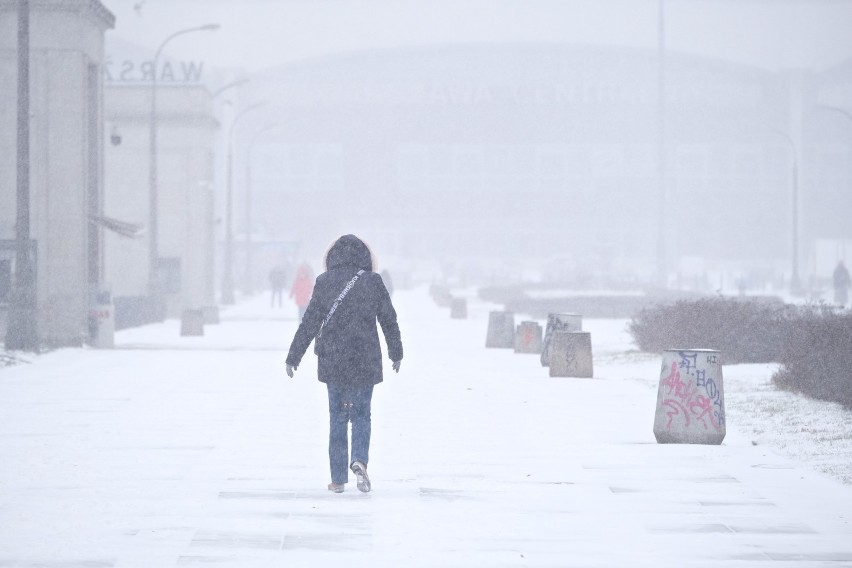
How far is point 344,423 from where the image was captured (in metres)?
10.8

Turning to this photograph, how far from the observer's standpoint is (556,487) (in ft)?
36.7

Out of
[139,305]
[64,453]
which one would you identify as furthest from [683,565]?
[139,305]

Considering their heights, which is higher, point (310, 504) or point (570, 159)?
point (570, 159)

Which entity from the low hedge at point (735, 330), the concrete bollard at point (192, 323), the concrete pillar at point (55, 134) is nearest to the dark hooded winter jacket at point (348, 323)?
the low hedge at point (735, 330)

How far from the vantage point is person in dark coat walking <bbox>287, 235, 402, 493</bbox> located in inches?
423

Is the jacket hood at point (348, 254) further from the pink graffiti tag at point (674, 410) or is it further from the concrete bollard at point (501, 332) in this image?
the concrete bollard at point (501, 332)

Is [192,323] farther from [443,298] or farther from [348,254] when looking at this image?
[348,254]

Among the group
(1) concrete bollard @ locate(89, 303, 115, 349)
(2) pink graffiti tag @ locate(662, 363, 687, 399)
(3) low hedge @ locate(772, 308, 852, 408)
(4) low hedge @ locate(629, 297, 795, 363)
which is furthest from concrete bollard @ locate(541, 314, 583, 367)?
(2) pink graffiti tag @ locate(662, 363, 687, 399)

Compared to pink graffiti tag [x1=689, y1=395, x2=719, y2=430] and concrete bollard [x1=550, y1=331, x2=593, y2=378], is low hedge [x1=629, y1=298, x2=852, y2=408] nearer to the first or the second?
concrete bollard [x1=550, y1=331, x2=593, y2=378]

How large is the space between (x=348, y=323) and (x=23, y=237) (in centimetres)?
1805

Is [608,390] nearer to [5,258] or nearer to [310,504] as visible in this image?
[310,504]

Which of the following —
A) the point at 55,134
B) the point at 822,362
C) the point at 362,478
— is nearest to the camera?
the point at 362,478

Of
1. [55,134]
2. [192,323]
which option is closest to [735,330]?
[55,134]

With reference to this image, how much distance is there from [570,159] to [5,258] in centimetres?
8707
